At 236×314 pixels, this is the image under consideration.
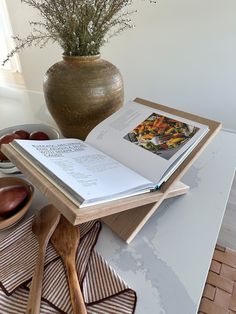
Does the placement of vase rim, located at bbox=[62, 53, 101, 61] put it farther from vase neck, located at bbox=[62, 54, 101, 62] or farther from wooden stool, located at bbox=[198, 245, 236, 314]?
wooden stool, located at bbox=[198, 245, 236, 314]

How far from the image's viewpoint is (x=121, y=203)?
0.40 metres

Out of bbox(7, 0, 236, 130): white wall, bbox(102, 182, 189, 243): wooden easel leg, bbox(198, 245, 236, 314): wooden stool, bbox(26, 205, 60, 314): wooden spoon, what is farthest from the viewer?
bbox(7, 0, 236, 130): white wall

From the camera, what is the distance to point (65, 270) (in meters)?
0.40

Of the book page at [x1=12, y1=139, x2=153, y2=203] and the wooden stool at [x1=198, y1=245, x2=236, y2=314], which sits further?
the wooden stool at [x1=198, y1=245, x2=236, y2=314]

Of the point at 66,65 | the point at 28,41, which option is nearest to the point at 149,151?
the point at 66,65

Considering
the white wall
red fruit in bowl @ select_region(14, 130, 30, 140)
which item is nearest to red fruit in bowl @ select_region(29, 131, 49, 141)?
red fruit in bowl @ select_region(14, 130, 30, 140)

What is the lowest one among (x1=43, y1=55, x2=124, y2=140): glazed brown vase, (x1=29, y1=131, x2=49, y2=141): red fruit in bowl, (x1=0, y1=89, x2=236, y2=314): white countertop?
(x1=0, y1=89, x2=236, y2=314): white countertop

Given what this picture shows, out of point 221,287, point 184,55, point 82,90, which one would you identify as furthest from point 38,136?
point 184,55

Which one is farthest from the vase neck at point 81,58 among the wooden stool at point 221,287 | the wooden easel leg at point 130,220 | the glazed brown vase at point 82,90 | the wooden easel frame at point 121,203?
the wooden stool at point 221,287

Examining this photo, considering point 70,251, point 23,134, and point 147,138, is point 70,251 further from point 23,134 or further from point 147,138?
point 23,134

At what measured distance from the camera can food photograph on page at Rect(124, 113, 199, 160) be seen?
19.8 inches

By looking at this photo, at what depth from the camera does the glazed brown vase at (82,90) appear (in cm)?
65

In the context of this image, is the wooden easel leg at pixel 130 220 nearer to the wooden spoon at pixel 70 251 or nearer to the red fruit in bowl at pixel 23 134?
the wooden spoon at pixel 70 251

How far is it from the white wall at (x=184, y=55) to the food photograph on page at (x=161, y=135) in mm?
1290
